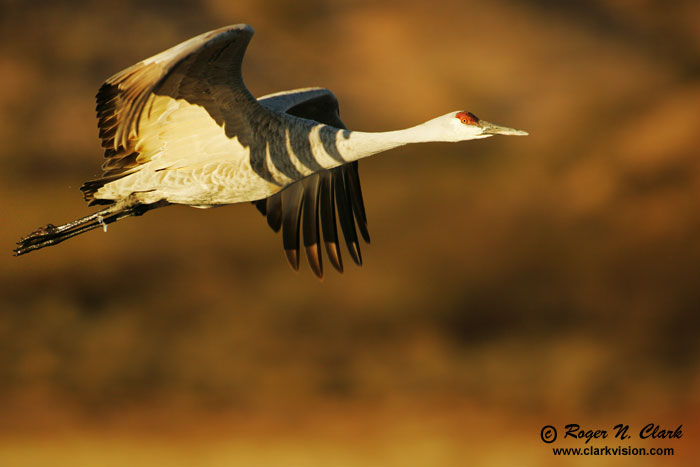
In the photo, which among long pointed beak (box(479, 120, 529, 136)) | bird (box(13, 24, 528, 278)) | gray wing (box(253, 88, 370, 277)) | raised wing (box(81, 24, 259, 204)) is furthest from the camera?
gray wing (box(253, 88, 370, 277))

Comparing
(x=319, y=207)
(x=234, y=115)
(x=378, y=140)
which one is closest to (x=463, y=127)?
(x=378, y=140)

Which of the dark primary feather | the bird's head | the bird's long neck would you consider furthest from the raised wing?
the bird's head

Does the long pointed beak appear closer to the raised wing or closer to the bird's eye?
the bird's eye

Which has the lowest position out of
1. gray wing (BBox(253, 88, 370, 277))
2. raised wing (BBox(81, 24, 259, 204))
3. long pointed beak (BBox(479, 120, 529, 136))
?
gray wing (BBox(253, 88, 370, 277))

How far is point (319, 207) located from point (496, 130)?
8.68ft

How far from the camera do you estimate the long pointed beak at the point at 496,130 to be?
7734mm

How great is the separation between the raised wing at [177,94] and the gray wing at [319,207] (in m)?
1.78

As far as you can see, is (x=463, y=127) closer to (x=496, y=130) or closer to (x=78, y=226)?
(x=496, y=130)

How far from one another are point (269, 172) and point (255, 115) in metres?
0.54

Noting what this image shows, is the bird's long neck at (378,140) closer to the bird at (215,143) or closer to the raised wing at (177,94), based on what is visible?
the bird at (215,143)

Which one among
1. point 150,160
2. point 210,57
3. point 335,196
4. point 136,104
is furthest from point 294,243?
point 136,104

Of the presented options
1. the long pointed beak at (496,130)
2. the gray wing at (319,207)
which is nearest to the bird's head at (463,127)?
the long pointed beak at (496,130)

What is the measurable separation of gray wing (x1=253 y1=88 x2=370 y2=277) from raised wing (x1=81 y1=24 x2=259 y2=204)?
1.78 meters

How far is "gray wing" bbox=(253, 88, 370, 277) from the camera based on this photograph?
31.2 ft
